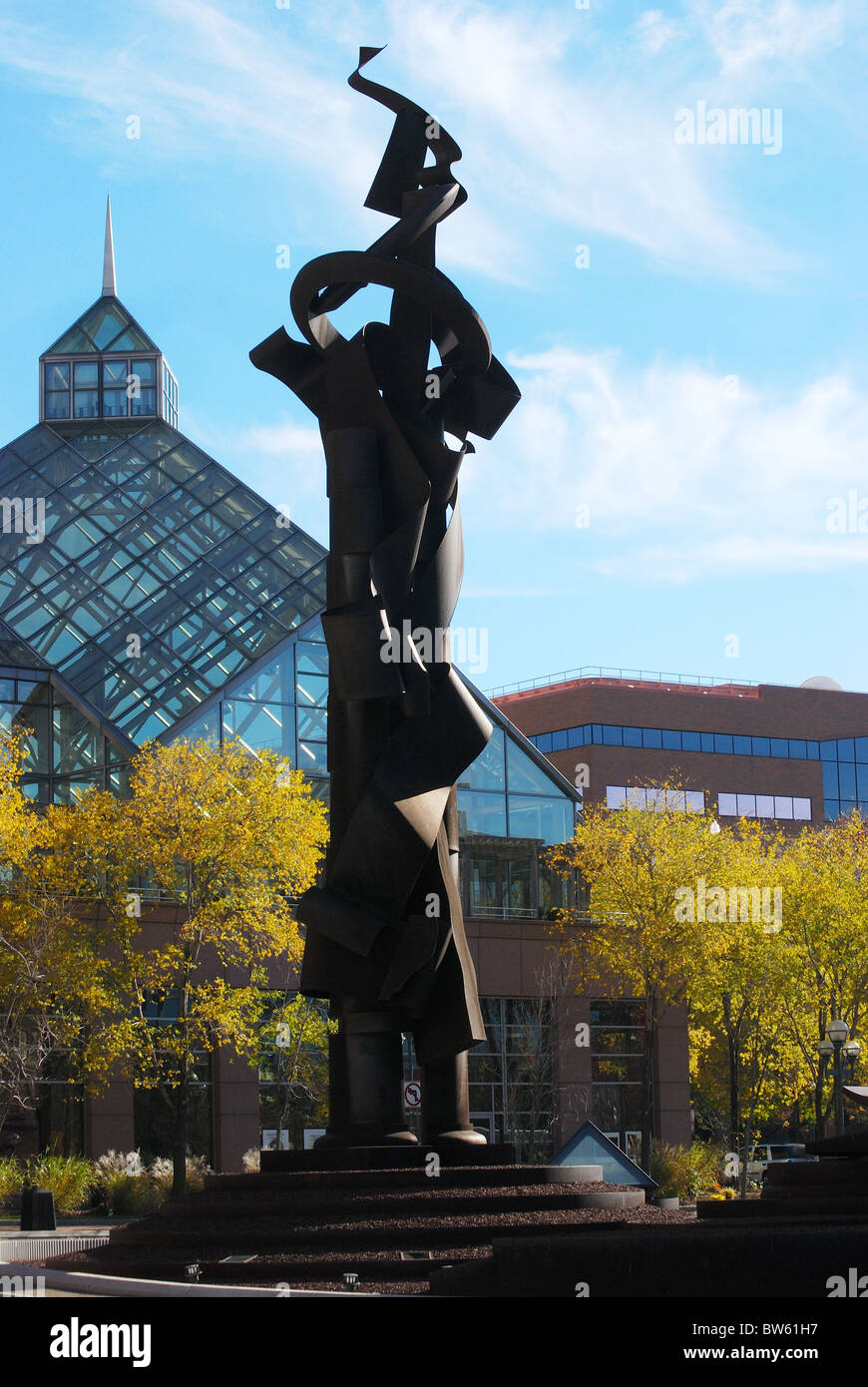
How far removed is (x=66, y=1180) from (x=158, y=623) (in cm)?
Result: 1537

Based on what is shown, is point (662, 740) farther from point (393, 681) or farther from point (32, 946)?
point (393, 681)

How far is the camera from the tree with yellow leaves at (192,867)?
3288cm

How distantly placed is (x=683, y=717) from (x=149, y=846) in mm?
47765

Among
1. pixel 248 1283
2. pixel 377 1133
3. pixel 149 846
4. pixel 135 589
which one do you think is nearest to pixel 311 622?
pixel 135 589

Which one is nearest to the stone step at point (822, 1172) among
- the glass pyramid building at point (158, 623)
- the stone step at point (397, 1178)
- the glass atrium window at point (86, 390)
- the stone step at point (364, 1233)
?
the stone step at point (364, 1233)

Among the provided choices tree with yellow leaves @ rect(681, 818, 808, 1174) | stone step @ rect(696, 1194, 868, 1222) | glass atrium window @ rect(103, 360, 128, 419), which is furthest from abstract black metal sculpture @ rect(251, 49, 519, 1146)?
glass atrium window @ rect(103, 360, 128, 419)

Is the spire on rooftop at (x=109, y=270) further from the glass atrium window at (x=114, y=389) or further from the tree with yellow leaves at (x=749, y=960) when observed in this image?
the tree with yellow leaves at (x=749, y=960)

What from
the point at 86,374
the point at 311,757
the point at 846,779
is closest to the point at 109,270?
the point at 86,374

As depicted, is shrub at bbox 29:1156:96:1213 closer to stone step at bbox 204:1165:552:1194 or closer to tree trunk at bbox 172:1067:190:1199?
tree trunk at bbox 172:1067:190:1199

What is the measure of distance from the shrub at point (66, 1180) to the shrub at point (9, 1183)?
12.9 inches

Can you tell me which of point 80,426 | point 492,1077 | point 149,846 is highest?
point 80,426

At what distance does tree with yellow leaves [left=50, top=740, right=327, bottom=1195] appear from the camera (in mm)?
32875
